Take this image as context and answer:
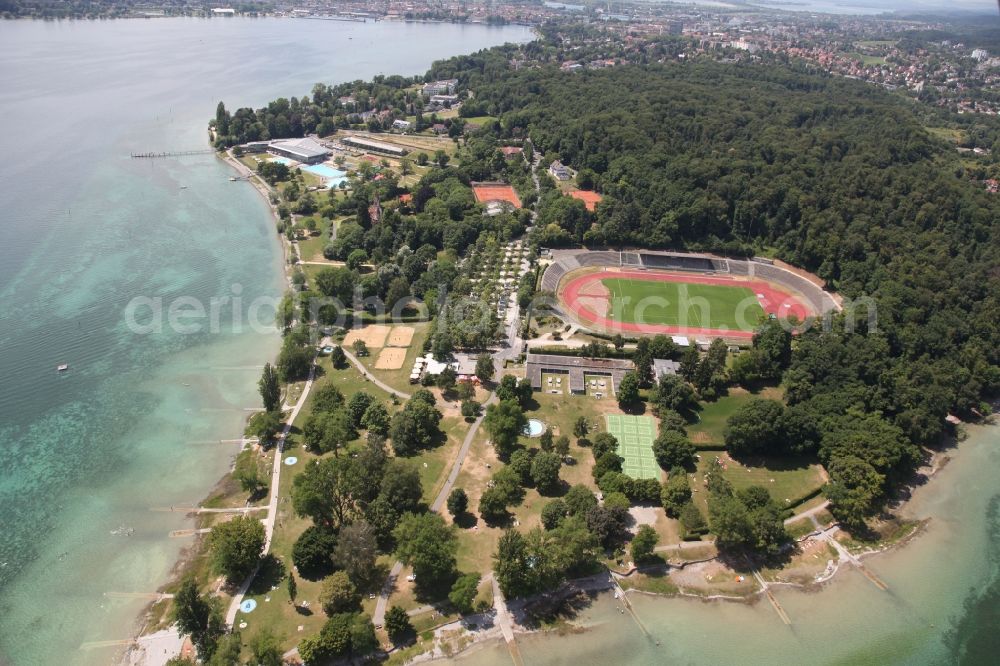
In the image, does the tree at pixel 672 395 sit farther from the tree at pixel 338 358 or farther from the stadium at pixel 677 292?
the tree at pixel 338 358

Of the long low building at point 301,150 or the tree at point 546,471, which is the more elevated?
the long low building at point 301,150

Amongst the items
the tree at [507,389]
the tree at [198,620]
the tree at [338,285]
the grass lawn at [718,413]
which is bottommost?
the tree at [198,620]

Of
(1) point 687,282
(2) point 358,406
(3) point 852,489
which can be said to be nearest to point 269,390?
(2) point 358,406

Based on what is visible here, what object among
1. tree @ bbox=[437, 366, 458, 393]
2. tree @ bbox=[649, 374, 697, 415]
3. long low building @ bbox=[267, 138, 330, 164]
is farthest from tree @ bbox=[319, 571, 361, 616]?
long low building @ bbox=[267, 138, 330, 164]

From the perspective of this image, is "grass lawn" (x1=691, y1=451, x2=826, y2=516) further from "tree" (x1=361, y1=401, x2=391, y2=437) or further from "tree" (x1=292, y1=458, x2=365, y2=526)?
"tree" (x1=292, y1=458, x2=365, y2=526)

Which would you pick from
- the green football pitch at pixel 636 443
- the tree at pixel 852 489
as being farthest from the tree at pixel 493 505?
the tree at pixel 852 489

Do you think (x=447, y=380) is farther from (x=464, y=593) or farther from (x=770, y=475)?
(x=770, y=475)

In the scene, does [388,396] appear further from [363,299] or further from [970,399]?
[970,399]
